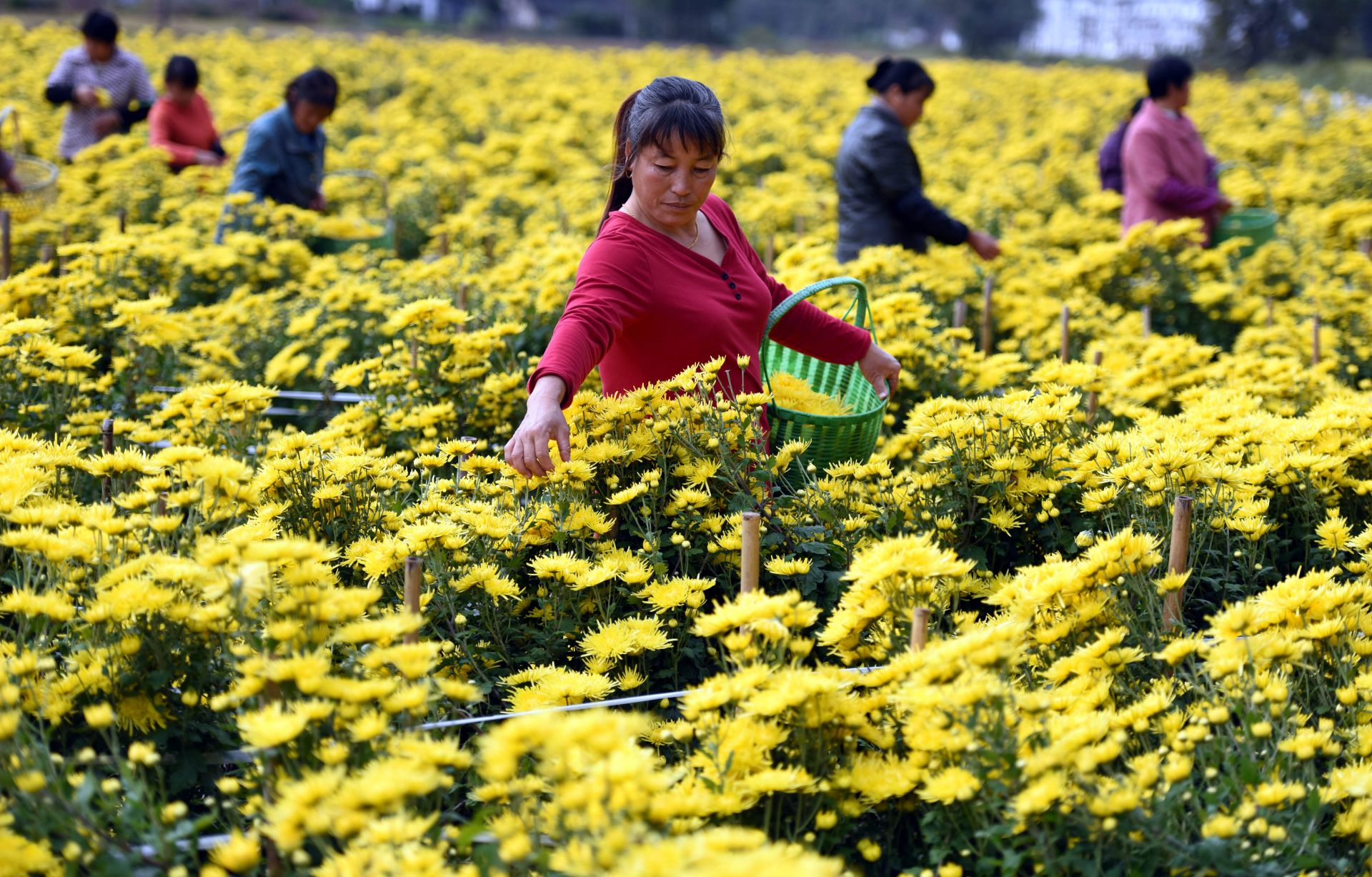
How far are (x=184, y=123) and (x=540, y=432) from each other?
5.64 meters

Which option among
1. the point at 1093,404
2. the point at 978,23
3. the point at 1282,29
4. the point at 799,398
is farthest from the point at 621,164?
the point at 978,23

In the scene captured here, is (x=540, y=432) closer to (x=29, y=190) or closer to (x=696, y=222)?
(x=696, y=222)

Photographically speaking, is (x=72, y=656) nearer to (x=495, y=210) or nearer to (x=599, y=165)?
(x=495, y=210)

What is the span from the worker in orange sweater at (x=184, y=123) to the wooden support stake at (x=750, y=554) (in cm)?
536

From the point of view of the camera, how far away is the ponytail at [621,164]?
8.95 feet

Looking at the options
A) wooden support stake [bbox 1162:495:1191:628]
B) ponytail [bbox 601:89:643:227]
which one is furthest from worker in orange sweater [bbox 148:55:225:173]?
wooden support stake [bbox 1162:495:1191:628]

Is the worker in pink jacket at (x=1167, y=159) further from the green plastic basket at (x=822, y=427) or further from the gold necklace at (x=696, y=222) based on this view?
the gold necklace at (x=696, y=222)

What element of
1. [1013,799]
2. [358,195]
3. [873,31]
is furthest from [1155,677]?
[873,31]

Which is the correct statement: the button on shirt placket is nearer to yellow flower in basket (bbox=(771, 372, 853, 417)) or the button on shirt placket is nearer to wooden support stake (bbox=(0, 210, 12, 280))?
yellow flower in basket (bbox=(771, 372, 853, 417))

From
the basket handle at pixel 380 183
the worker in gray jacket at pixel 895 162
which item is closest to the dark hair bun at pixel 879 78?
the worker in gray jacket at pixel 895 162

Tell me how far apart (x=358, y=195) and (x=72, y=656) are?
20.5 feet

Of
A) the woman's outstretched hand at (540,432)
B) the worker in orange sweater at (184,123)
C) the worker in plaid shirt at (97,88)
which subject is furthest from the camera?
the worker in plaid shirt at (97,88)

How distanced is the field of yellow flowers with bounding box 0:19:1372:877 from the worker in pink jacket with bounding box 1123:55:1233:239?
3.36 feet

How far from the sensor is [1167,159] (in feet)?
19.3
